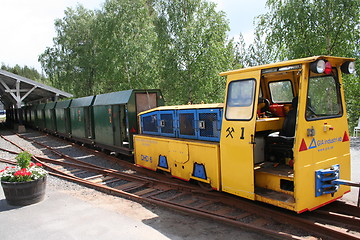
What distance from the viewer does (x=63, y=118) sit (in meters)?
17.9

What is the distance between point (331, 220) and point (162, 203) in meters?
3.42

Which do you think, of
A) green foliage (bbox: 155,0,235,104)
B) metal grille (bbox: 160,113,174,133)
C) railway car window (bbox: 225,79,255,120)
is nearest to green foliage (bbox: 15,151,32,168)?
metal grille (bbox: 160,113,174,133)

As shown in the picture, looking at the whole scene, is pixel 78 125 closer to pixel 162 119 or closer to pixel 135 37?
pixel 162 119

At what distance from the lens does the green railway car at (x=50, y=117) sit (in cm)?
2031

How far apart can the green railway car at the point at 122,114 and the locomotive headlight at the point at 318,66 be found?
703cm

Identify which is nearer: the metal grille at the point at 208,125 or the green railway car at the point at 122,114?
the metal grille at the point at 208,125

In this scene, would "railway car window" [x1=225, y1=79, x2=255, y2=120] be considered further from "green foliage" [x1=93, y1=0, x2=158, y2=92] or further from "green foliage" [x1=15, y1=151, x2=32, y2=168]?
"green foliage" [x1=93, y1=0, x2=158, y2=92]

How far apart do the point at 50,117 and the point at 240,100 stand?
19.6m

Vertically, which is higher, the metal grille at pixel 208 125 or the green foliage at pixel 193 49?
the green foliage at pixel 193 49

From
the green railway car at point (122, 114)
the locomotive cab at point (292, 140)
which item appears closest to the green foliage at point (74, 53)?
the green railway car at point (122, 114)

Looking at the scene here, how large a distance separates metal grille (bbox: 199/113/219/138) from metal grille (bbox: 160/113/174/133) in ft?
4.35

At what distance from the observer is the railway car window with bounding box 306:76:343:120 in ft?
15.9

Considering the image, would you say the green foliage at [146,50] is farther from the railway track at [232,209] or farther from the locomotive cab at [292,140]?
the locomotive cab at [292,140]

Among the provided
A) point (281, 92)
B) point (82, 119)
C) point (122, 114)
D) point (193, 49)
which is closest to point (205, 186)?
point (281, 92)
